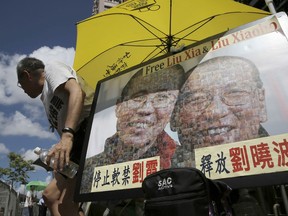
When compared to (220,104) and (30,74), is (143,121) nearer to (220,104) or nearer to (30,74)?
(220,104)

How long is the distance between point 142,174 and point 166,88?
0.70 m

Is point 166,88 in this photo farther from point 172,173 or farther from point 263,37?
point 172,173

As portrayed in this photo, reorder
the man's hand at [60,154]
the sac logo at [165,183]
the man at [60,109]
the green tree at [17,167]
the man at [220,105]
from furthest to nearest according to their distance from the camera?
1. the green tree at [17,167]
2. the man at [60,109]
3. the man's hand at [60,154]
4. the man at [220,105]
5. the sac logo at [165,183]

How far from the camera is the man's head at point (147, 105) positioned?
7.07 ft

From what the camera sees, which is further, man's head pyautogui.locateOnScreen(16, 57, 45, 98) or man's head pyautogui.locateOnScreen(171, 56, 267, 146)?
man's head pyautogui.locateOnScreen(16, 57, 45, 98)

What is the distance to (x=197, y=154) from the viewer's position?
5.95 ft

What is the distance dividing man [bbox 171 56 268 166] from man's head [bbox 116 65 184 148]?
0.11 metres

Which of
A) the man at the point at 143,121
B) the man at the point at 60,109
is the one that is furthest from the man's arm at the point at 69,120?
the man at the point at 143,121

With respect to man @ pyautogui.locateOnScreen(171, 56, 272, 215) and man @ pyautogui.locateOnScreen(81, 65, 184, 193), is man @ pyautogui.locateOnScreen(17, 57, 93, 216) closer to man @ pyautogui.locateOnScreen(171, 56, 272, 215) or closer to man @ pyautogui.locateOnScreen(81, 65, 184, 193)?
man @ pyautogui.locateOnScreen(81, 65, 184, 193)

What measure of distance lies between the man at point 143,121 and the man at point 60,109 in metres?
0.20

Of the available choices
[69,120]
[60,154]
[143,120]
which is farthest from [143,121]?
[60,154]

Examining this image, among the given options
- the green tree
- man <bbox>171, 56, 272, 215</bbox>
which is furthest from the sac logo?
Answer: the green tree

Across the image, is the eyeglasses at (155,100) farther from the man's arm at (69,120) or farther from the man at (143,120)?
the man's arm at (69,120)

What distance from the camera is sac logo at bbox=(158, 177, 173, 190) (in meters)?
1.44
